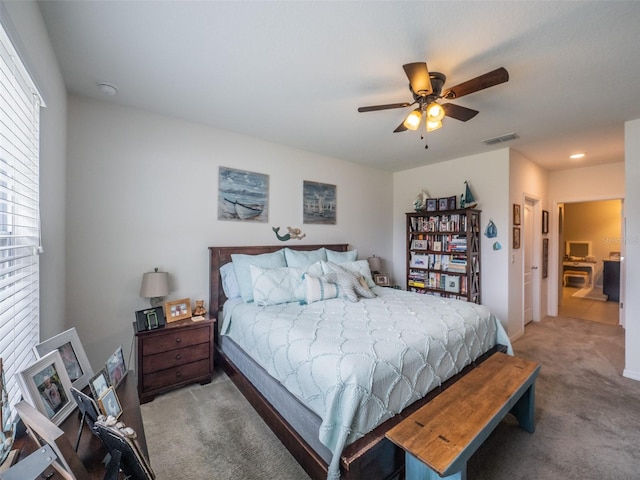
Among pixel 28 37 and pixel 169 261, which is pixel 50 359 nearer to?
pixel 28 37

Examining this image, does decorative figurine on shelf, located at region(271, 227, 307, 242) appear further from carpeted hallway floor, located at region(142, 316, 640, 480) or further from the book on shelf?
the book on shelf

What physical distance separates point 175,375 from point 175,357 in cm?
16

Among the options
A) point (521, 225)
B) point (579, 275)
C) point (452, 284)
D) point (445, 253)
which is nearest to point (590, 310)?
point (579, 275)

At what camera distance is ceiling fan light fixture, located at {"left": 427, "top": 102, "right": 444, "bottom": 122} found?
1.91 metres

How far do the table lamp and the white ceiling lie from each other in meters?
1.57

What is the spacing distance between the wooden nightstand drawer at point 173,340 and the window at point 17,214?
0.96 m

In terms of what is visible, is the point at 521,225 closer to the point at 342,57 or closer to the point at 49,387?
the point at 342,57

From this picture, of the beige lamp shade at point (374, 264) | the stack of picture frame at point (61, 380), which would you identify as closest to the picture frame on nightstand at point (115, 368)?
the stack of picture frame at point (61, 380)

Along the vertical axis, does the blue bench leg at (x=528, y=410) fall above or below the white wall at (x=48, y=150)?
below

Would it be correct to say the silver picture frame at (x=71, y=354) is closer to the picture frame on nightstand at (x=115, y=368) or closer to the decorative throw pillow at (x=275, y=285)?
the picture frame on nightstand at (x=115, y=368)

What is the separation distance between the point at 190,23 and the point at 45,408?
6.30ft

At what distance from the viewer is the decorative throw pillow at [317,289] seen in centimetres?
274

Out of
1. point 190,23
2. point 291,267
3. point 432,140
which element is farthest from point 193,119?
point 432,140

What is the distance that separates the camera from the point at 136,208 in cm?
264
